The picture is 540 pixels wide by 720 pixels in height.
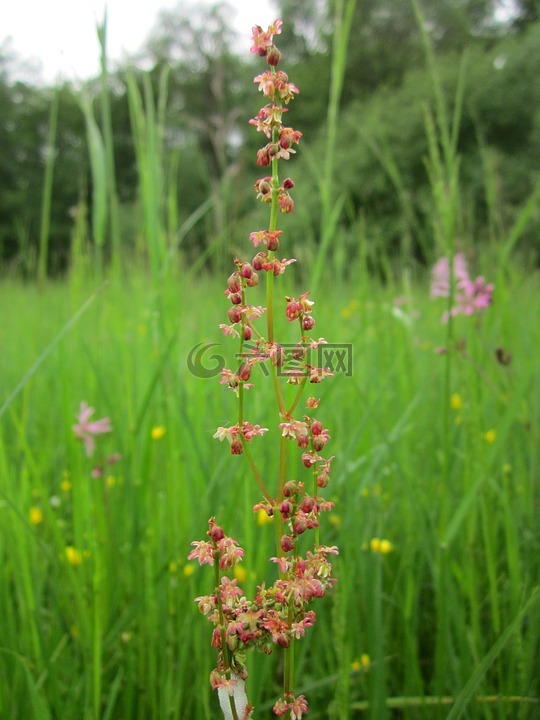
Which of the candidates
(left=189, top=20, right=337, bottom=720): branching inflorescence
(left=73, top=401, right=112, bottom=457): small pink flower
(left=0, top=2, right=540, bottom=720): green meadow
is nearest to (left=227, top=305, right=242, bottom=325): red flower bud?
(left=189, top=20, right=337, bottom=720): branching inflorescence

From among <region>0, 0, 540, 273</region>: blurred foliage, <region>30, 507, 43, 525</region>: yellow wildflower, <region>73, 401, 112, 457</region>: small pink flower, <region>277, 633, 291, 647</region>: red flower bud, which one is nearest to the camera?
<region>277, 633, 291, 647</region>: red flower bud

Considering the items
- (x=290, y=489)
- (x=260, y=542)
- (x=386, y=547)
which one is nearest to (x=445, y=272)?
(x=386, y=547)

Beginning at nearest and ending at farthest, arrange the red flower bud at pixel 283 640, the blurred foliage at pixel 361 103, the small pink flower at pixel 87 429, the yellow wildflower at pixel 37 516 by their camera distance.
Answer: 1. the red flower bud at pixel 283 640
2. the small pink flower at pixel 87 429
3. the yellow wildflower at pixel 37 516
4. the blurred foliage at pixel 361 103

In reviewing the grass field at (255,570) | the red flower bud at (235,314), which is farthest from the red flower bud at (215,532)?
the grass field at (255,570)

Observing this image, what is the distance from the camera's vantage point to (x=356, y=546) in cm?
84

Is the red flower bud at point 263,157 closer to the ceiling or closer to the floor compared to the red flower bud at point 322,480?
closer to the ceiling

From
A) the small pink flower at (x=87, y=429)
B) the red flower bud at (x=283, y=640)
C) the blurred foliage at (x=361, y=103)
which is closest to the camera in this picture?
the red flower bud at (x=283, y=640)

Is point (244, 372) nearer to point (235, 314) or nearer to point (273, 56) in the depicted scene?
point (235, 314)

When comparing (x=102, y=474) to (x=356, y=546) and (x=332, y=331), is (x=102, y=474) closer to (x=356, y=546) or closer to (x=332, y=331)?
(x=356, y=546)

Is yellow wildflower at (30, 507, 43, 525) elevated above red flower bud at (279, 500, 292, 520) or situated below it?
below

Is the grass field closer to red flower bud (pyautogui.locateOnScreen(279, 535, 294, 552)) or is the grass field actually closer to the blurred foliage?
red flower bud (pyautogui.locateOnScreen(279, 535, 294, 552))

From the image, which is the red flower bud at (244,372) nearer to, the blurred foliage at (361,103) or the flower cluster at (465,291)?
the flower cluster at (465,291)

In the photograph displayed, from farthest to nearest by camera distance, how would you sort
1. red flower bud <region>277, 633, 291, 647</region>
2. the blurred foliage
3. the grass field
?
1. the blurred foliage
2. the grass field
3. red flower bud <region>277, 633, 291, 647</region>

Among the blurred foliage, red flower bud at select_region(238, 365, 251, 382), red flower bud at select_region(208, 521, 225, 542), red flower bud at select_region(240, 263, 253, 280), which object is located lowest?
red flower bud at select_region(208, 521, 225, 542)
